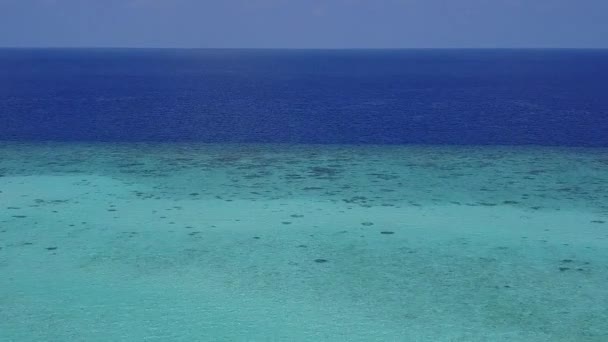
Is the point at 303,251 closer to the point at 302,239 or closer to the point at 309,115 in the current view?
the point at 302,239

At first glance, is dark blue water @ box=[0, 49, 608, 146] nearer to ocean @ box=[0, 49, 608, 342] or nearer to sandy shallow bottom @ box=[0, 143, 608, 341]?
ocean @ box=[0, 49, 608, 342]

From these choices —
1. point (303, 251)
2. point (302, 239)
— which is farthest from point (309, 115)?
point (303, 251)

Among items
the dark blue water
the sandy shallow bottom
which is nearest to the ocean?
the sandy shallow bottom

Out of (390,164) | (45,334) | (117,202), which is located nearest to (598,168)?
(390,164)

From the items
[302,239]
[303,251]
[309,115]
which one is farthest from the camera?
[309,115]

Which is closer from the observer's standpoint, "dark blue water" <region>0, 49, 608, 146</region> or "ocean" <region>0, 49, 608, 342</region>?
"ocean" <region>0, 49, 608, 342</region>

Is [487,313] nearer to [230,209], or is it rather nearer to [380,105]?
[230,209]

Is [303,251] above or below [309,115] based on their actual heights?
below

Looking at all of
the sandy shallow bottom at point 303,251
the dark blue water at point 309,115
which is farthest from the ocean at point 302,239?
the dark blue water at point 309,115

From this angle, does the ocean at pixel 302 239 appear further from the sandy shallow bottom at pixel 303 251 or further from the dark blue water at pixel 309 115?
the dark blue water at pixel 309 115
